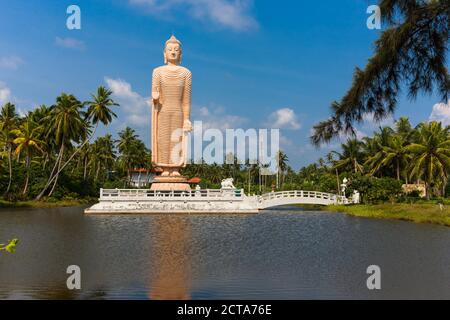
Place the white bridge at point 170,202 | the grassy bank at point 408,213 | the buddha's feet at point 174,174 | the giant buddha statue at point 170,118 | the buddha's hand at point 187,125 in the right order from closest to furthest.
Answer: the grassy bank at point 408,213
the white bridge at point 170,202
the buddha's feet at point 174,174
the giant buddha statue at point 170,118
the buddha's hand at point 187,125

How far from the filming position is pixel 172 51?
3800cm

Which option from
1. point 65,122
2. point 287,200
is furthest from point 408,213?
point 65,122

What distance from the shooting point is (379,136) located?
45469mm

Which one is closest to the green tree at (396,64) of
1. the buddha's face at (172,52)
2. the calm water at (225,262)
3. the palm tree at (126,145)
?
the calm water at (225,262)

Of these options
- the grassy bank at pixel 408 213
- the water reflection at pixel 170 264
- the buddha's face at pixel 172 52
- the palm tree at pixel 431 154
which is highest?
the buddha's face at pixel 172 52

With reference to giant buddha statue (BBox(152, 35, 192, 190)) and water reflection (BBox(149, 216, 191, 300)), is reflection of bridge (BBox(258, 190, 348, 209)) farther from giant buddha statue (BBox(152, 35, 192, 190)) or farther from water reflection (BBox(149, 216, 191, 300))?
water reflection (BBox(149, 216, 191, 300))

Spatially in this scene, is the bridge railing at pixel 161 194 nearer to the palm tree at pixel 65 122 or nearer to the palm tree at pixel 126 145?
the palm tree at pixel 65 122

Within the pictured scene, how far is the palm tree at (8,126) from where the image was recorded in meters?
42.5

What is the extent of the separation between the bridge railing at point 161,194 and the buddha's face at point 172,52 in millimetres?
11759

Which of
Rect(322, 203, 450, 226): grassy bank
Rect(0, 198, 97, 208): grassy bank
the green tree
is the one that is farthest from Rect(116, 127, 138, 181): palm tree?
the green tree

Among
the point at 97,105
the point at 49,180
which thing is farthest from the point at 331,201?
the point at 49,180

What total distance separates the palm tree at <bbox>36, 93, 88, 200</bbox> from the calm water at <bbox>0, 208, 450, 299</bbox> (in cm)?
2303

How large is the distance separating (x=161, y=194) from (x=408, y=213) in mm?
16700
